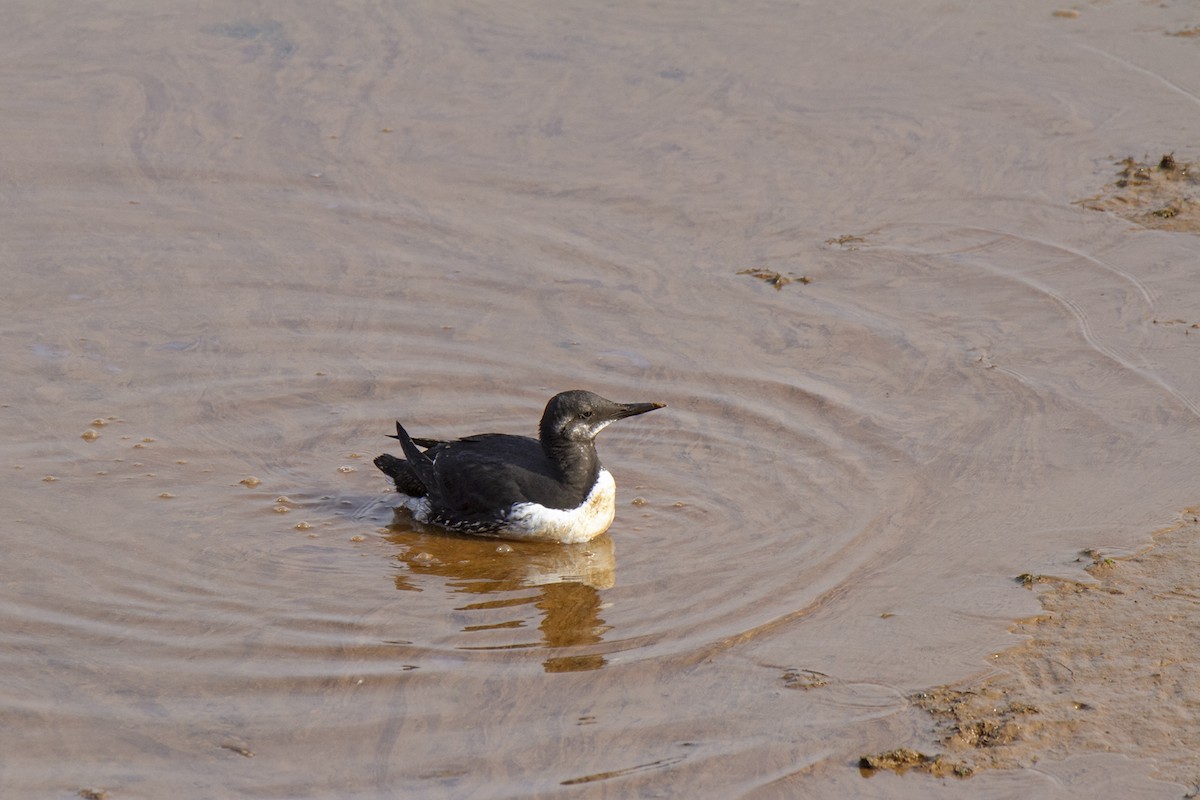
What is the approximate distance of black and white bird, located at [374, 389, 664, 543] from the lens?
24.4 ft

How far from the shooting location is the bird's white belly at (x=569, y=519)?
7.40m

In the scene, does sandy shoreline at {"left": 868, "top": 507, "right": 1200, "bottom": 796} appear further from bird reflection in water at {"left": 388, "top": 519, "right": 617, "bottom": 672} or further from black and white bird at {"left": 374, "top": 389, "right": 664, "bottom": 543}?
black and white bird at {"left": 374, "top": 389, "right": 664, "bottom": 543}

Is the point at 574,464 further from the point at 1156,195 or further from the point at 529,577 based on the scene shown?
the point at 1156,195

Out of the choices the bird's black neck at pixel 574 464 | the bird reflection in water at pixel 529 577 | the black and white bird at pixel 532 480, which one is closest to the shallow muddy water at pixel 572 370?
the bird reflection in water at pixel 529 577

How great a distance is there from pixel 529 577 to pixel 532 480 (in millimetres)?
531

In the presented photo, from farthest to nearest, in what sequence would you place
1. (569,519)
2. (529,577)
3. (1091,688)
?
(569,519) → (529,577) → (1091,688)

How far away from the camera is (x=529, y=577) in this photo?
7.30m

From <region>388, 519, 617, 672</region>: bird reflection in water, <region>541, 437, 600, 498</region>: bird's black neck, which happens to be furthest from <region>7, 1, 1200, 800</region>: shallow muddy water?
<region>541, 437, 600, 498</region>: bird's black neck

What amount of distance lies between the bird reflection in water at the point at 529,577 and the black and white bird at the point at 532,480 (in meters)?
0.08

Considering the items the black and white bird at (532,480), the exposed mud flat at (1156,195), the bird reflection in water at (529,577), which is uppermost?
the exposed mud flat at (1156,195)

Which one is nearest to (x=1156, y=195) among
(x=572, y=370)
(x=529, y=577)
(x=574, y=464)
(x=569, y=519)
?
(x=572, y=370)

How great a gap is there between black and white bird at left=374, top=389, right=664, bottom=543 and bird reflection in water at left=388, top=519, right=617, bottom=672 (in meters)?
0.08

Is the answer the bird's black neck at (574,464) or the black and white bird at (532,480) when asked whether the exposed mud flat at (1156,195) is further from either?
the bird's black neck at (574,464)

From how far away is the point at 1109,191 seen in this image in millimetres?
10594
